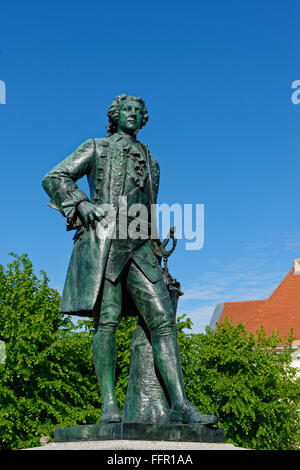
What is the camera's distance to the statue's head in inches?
245

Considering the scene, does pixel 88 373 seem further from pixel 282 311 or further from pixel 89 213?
pixel 89 213

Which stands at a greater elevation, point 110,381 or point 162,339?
point 162,339

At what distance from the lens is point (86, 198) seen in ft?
18.8

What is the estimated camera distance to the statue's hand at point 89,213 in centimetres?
560

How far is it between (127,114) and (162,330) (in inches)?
87.9

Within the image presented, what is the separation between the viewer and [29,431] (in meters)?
24.8

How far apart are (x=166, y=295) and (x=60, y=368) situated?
22.0 metres

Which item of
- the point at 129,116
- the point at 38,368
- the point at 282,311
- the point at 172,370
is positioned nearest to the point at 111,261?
the point at 172,370

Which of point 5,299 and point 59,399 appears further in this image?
point 5,299

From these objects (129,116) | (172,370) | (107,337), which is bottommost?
(172,370)
